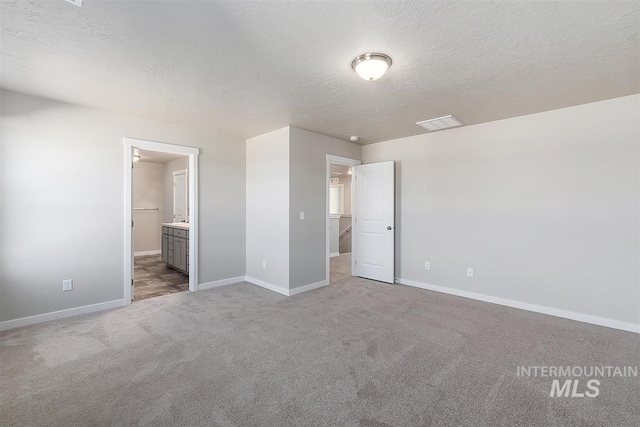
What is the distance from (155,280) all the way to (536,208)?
578cm

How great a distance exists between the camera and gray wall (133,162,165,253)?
291 inches

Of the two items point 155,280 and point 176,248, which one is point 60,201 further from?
point 176,248

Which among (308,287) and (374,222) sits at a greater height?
(374,222)

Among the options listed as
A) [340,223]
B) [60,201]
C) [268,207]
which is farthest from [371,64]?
[340,223]

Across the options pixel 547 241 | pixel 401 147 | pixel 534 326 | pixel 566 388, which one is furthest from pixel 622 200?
pixel 401 147

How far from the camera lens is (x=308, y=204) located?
4.42 metres

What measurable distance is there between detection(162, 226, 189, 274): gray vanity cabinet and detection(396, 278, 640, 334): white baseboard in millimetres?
3897

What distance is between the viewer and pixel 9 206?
9.71 feet

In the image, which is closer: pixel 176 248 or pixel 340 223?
pixel 176 248

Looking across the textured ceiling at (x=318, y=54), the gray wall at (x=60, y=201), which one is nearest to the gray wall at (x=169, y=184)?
the gray wall at (x=60, y=201)

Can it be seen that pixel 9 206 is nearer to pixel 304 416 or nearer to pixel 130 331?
pixel 130 331

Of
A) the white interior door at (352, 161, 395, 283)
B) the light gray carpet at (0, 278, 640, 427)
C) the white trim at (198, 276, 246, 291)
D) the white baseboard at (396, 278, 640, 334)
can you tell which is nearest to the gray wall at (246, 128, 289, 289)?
the white trim at (198, 276, 246, 291)

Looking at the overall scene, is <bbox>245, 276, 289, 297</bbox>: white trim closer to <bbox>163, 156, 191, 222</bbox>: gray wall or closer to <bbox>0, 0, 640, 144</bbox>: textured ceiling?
<bbox>0, 0, 640, 144</bbox>: textured ceiling

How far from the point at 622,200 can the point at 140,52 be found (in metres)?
4.75
